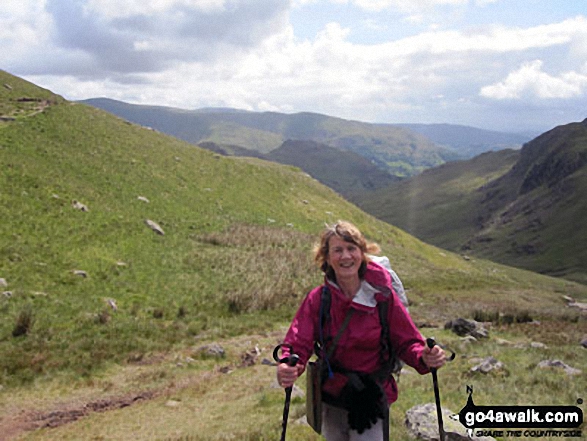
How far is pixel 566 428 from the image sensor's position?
8719mm

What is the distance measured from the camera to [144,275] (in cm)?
2478

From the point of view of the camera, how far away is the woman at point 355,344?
16.9ft

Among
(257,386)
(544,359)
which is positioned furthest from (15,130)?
(544,359)

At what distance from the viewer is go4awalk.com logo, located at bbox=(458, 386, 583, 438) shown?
834 centimetres

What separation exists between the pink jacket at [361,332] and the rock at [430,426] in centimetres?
348

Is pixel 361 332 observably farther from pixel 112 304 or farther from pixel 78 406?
pixel 112 304

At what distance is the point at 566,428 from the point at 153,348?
14499 mm

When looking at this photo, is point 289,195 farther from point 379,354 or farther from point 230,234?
point 379,354

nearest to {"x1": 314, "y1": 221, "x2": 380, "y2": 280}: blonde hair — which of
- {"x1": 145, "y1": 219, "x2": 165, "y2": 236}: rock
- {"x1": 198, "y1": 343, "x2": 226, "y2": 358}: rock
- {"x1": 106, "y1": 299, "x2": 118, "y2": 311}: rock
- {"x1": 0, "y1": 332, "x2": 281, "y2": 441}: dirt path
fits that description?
{"x1": 0, "y1": 332, "x2": 281, "y2": 441}: dirt path

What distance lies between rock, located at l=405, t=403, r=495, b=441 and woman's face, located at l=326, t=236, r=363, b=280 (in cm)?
449

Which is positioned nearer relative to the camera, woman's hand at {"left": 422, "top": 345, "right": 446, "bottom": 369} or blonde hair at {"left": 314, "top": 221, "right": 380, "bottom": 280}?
woman's hand at {"left": 422, "top": 345, "right": 446, "bottom": 369}

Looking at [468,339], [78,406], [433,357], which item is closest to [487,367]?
[468,339]

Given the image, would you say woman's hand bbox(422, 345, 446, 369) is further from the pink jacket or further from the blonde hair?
the blonde hair

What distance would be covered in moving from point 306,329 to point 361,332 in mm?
678
